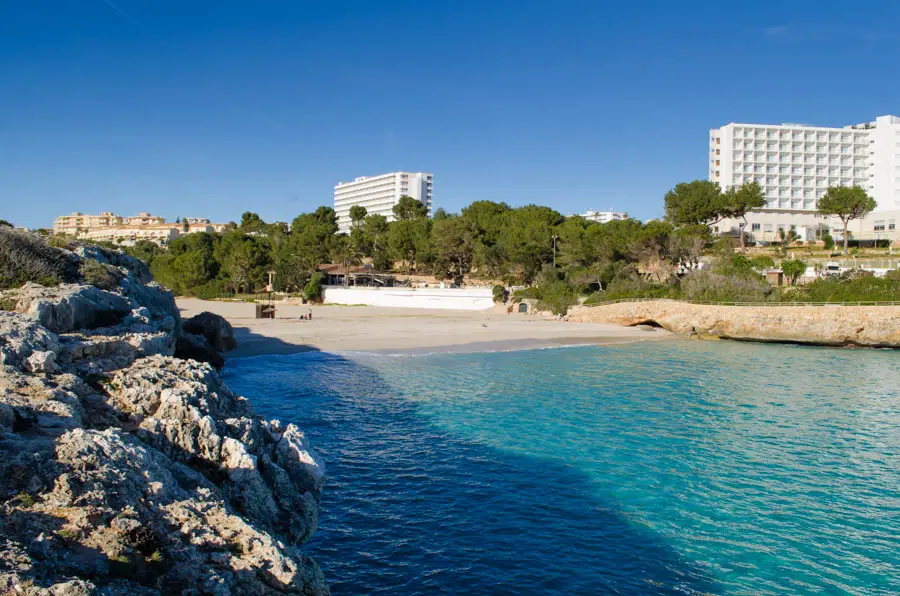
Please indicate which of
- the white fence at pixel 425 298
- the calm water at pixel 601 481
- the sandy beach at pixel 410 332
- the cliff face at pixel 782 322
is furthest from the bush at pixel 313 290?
the calm water at pixel 601 481

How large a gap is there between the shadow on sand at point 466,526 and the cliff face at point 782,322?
99.3 feet

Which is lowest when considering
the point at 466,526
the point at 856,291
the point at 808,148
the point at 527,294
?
the point at 466,526

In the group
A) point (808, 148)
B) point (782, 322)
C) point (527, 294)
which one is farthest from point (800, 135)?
point (782, 322)

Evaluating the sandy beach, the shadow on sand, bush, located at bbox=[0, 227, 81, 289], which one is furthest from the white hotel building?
bush, located at bbox=[0, 227, 81, 289]

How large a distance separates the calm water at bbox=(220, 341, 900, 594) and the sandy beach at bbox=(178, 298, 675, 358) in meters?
9.31

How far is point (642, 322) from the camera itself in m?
46.8

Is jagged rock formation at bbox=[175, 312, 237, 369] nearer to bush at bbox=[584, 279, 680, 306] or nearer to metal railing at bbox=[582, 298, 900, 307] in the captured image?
metal railing at bbox=[582, 298, 900, 307]

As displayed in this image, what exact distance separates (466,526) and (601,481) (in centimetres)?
385

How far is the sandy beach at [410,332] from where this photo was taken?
35300 mm

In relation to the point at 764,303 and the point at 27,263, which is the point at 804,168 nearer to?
the point at 764,303

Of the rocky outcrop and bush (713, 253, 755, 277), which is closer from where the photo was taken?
the rocky outcrop

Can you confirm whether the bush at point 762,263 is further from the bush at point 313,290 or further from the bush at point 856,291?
the bush at point 313,290

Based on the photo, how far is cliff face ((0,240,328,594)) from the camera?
489 centimetres

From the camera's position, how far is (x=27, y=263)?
46.3 ft
